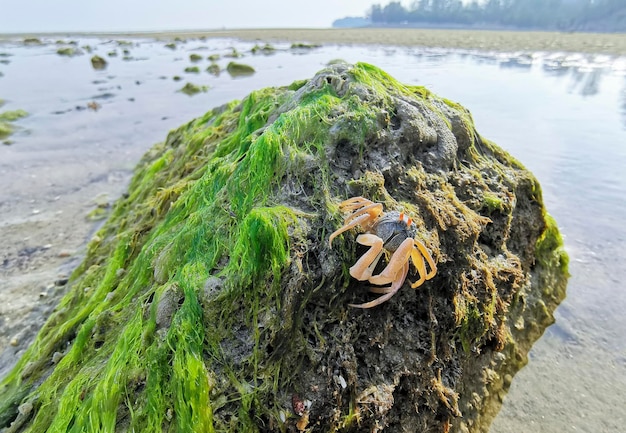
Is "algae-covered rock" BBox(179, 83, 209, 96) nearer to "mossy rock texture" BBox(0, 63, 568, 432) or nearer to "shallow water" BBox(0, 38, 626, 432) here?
"shallow water" BBox(0, 38, 626, 432)

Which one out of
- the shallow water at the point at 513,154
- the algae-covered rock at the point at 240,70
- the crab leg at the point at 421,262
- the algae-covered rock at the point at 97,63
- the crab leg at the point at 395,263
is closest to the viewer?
the crab leg at the point at 395,263

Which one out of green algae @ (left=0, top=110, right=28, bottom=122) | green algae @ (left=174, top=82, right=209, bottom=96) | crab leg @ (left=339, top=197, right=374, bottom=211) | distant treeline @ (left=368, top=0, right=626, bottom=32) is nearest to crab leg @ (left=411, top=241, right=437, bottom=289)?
crab leg @ (left=339, top=197, right=374, bottom=211)

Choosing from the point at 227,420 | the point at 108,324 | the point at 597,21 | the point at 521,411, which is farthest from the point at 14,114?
the point at 597,21

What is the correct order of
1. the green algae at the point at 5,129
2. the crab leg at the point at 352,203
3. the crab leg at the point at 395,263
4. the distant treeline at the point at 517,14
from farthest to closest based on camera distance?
the distant treeline at the point at 517,14 < the green algae at the point at 5,129 < the crab leg at the point at 352,203 < the crab leg at the point at 395,263

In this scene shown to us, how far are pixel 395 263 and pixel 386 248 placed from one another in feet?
0.44

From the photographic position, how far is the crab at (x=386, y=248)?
2.37 metres

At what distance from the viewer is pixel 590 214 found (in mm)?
5629

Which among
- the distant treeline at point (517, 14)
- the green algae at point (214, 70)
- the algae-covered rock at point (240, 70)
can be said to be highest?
the algae-covered rock at point (240, 70)

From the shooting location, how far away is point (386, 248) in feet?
8.11

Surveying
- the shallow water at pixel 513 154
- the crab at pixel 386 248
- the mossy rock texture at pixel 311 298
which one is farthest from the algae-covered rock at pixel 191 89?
the crab at pixel 386 248

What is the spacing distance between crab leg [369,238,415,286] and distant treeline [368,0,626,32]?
68.5 m

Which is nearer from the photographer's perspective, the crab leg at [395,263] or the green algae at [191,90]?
the crab leg at [395,263]

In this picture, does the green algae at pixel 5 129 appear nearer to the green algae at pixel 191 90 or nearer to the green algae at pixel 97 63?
the green algae at pixel 191 90

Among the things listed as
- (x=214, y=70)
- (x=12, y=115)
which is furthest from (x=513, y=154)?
(x=214, y=70)
